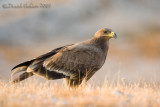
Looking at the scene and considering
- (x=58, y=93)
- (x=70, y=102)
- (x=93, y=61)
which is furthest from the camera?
(x=93, y=61)

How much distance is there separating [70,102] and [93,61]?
3350mm

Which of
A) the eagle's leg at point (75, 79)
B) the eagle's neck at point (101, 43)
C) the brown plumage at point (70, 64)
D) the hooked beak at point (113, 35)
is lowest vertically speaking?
the eagle's leg at point (75, 79)

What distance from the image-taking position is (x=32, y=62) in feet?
28.0

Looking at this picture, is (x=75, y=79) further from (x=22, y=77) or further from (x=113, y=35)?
(x=113, y=35)

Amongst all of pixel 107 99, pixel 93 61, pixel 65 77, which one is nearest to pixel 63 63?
pixel 65 77

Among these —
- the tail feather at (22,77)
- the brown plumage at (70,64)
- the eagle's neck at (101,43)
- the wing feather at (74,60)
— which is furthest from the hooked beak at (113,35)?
the tail feather at (22,77)

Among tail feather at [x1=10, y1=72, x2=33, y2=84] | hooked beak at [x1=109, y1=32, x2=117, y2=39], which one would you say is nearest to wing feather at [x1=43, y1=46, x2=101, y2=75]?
tail feather at [x1=10, y1=72, x2=33, y2=84]

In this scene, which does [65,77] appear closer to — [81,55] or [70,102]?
[81,55]

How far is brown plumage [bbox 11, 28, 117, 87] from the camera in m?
8.30

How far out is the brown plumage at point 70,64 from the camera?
830cm

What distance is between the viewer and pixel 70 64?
8398 mm

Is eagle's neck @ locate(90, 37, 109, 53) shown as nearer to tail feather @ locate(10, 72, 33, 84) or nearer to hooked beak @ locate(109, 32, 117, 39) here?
hooked beak @ locate(109, 32, 117, 39)

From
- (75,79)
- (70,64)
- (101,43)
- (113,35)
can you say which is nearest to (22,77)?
(70,64)

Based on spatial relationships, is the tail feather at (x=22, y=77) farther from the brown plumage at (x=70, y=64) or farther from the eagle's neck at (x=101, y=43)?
the eagle's neck at (x=101, y=43)
